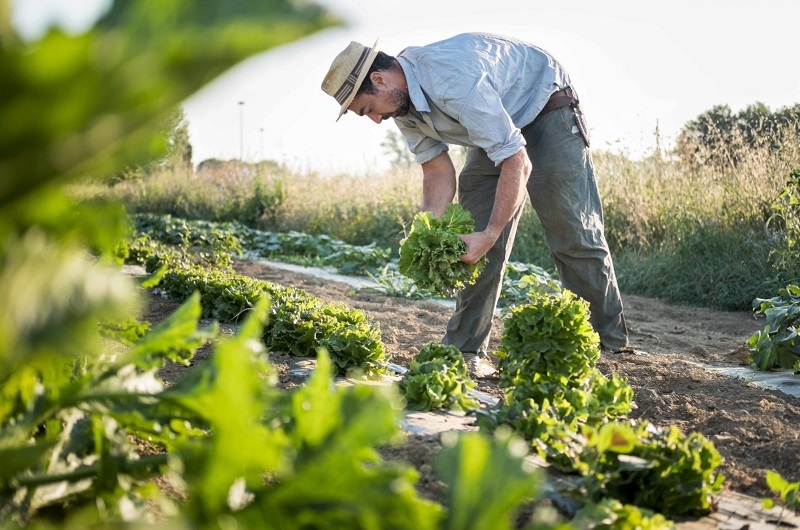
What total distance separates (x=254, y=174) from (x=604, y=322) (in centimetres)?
1530

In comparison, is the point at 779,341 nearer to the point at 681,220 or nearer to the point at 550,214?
the point at 550,214

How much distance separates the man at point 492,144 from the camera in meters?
4.07

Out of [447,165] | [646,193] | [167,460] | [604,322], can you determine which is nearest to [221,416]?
[167,460]

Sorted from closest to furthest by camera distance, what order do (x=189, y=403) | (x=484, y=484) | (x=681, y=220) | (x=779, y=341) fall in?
(x=484, y=484) → (x=189, y=403) → (x=779, y=341) → (x=681, y=220)

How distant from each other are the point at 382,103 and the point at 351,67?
0.26m

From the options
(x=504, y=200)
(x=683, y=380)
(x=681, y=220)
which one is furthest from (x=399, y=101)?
(x=681, y=220)

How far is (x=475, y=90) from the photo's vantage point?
4012 millimetres

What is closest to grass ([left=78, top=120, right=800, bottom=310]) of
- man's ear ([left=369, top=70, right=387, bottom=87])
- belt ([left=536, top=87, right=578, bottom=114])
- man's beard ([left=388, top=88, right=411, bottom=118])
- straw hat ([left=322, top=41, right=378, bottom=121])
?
belt ([left=536, top=87, right=578, bottom=114])

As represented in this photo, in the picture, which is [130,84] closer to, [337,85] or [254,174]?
[337,85]

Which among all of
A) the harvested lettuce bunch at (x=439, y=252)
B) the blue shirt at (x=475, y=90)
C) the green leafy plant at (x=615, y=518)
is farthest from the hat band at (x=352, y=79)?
the green leafy plant at (x=615, y=518)

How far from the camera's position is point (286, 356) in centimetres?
434

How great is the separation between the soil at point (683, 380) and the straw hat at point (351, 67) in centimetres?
156

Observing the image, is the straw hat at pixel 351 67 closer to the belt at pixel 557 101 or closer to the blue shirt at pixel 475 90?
the blue shirt at pixel 475 90

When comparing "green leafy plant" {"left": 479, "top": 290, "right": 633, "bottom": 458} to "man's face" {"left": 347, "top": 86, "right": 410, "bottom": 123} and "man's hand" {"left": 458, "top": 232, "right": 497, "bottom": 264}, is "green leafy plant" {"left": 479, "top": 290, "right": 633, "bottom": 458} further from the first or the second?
"man's face" {"left": 347, "top": 86, "right": 410, "bottom": 123}
